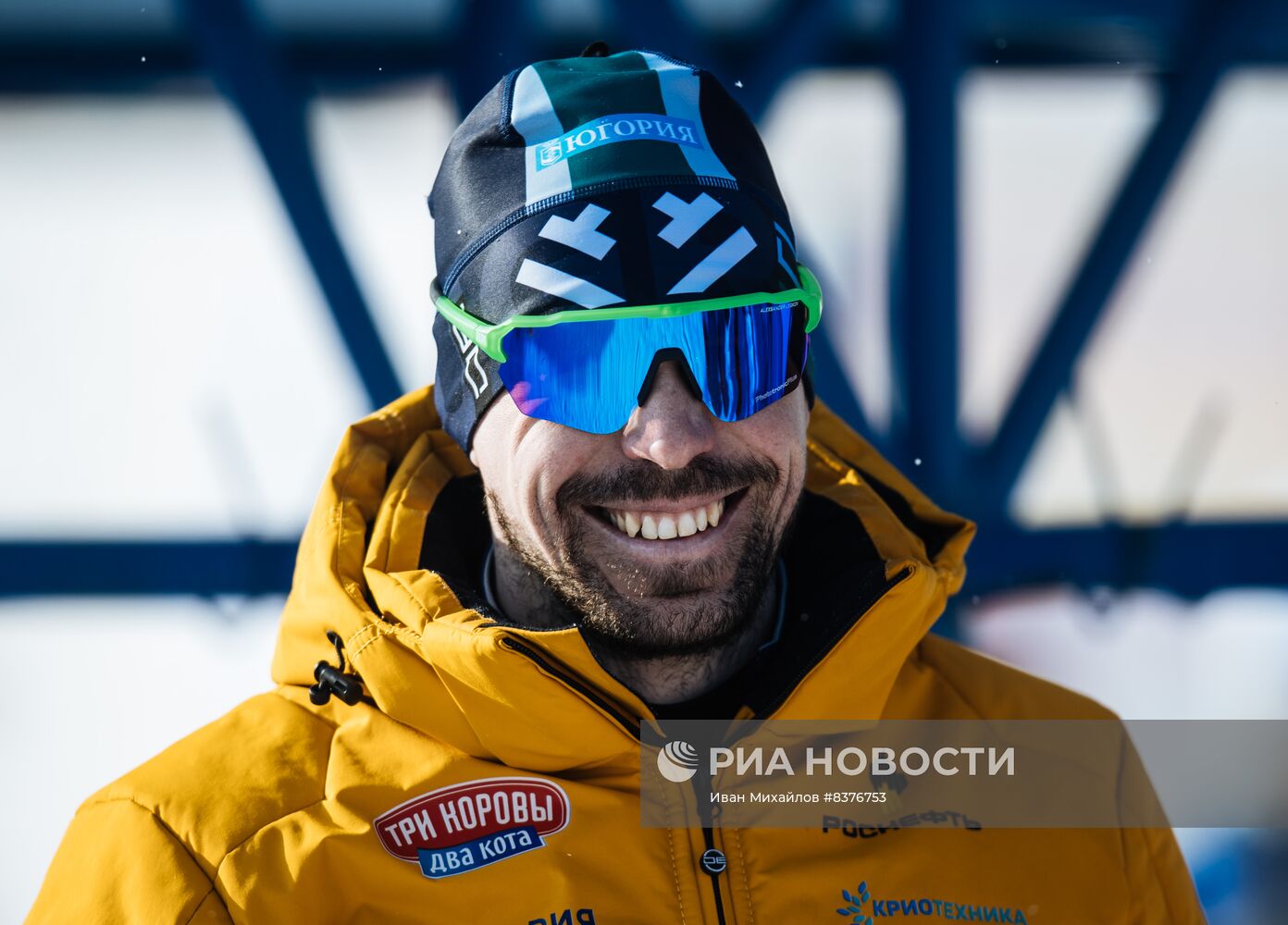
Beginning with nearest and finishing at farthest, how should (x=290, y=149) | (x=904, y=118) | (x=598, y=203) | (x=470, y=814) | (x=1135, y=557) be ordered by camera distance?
1. (x=470, y=814)
2. (x=598, y=203)
3. (x=290, y=149)
4. (x=904, y=118)
5. (x=1135, y=557)

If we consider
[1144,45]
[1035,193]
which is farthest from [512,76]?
[1144,45]

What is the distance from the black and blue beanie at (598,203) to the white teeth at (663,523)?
27 centimetres

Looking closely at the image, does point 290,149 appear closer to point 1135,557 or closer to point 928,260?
point 928,260

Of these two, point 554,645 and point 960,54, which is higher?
point 960,54

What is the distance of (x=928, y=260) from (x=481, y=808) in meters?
2.10

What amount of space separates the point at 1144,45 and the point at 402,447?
251cm

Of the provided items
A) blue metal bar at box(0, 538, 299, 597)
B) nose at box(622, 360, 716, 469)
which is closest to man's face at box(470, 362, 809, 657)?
nose at box(622, 360, 716, 469)

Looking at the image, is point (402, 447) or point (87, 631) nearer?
point (402, 447)

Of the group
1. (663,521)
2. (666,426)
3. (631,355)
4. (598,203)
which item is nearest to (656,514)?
(663,521)

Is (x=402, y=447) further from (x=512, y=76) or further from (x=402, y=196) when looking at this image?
(x=402, y=196)

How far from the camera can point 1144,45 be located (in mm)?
3186

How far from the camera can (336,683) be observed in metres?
1.55

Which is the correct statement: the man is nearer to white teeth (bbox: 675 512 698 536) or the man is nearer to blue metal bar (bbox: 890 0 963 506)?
white teeth (bbox: 675 512 698 536)

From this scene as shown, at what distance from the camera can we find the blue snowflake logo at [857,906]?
1.48 meters
